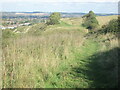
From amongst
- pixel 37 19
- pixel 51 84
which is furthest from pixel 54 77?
pixel 37 19

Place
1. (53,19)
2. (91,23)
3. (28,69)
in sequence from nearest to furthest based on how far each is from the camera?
(28,69) → (91,23) → (53,19)

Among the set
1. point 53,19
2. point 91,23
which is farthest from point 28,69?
point 53,19

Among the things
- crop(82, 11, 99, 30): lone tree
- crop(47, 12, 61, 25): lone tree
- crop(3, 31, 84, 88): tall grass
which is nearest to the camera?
crop(3, 31, 84, 88): tall grass

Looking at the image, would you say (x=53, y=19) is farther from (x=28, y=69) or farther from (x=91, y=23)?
(x=28, y=69)

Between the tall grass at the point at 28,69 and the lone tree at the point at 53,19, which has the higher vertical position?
the lone tree at the point at 53,19

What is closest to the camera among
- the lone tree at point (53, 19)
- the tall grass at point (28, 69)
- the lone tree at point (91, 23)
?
the tall grass at point (28, 69)

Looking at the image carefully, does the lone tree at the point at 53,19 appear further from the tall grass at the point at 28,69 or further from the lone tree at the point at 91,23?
the tall grass at the point at 28,69

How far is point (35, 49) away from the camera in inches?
287

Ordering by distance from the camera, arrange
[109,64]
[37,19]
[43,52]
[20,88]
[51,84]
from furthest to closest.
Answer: [37,19], [43,52], [109,64], [51,84], [20,88]

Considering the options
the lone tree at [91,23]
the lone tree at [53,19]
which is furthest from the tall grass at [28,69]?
the lone tree at [53,19]

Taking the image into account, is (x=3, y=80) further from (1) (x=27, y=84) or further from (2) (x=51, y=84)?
(2) (x=51, y=84)

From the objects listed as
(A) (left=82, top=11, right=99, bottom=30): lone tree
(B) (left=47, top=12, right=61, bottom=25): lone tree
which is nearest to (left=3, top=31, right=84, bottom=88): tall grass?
(A) (left=82, top=11, right=99, bottom=30): lone tree

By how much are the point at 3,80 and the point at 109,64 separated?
12.5 ft

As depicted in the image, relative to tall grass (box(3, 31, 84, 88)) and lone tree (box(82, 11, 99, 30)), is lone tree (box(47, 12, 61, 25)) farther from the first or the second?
tall grass (box(3, 31, 84, 88))
